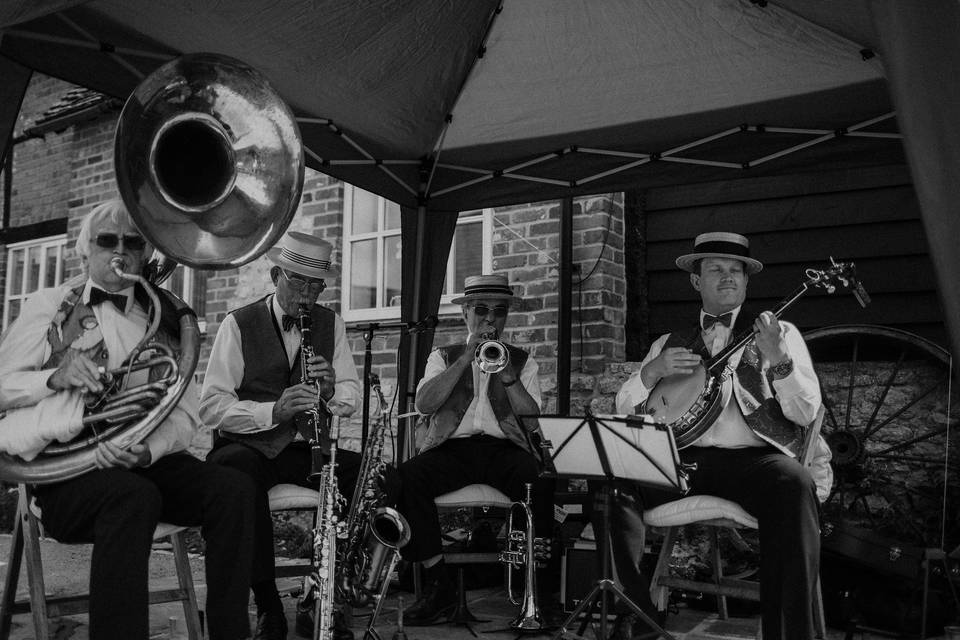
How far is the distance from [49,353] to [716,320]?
2581mm

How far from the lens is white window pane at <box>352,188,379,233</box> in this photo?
6.57m

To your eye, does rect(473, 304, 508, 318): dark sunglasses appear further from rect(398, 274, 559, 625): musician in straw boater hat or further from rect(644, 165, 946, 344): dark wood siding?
rect(644, 165, 946, 344): dark wood siding

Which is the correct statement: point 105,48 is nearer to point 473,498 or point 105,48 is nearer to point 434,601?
point 473,498

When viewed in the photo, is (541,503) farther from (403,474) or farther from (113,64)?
(113,64)

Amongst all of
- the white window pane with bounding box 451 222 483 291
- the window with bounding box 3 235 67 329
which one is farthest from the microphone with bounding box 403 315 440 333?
the window with bounding box 3 235 67 329

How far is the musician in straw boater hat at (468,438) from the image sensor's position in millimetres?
4156

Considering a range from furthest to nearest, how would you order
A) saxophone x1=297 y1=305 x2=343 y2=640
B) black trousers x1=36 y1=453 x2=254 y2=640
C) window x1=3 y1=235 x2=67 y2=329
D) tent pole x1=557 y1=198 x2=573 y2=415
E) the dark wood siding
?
window x1=3 y1=235 x2=67 y2=329
tent pole x1=557 y1=198 x2=573 y2=415
the dark wood siding
saxophone x1=297 y1=305 x2=343 y2=640
black trousers x1=36 y1=453 x2=254 y2=640

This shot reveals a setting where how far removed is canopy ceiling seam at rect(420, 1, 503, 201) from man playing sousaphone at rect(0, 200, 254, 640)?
1921mm

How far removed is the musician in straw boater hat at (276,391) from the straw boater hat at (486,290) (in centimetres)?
67

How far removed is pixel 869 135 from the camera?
4.14 meters

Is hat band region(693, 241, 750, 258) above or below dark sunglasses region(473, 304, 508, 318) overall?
above

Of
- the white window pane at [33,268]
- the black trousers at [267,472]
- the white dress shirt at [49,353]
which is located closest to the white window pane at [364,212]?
the black trousers at [267,472]

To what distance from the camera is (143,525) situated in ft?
9.71

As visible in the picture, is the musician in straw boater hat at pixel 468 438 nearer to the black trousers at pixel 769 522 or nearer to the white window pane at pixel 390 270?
the black trousers at pixel 769 522
